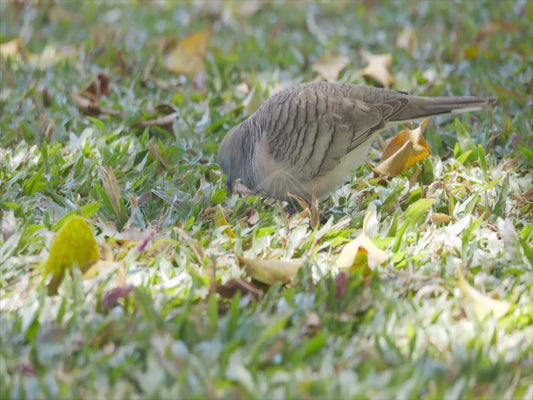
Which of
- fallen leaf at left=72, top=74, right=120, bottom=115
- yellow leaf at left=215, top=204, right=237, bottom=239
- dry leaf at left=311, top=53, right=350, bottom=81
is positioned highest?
yellow leaf at left=215, top=204, right=237, bottom=239

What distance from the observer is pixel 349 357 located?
2.21 m

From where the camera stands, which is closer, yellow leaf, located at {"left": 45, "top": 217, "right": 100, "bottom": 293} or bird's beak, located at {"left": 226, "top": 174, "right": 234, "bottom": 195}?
yellow leaf, located at {"left": 45, "top": 217, "right": 100, "bottom": 293}

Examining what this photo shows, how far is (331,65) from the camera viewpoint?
5.25 meters

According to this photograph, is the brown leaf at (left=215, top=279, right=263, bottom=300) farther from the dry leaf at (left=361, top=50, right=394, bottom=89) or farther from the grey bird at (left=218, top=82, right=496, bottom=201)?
the dry leaf at (left=361, top=50, right=394, bottom=89)

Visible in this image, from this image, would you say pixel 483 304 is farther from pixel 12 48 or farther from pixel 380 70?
pixel 12 48

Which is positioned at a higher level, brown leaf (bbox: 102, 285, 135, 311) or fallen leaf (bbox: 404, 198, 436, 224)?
brown leaf (bbox: 102, 285, 135, 311)

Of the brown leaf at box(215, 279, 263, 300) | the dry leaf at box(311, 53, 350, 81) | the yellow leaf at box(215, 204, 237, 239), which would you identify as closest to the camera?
the brown leaf at box(215, 279, 263, 300)

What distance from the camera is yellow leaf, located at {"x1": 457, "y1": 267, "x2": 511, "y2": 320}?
241cm

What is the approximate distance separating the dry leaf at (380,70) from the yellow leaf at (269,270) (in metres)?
2.62

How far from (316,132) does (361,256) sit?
2.87ft

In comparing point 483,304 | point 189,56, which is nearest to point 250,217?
point 483,304

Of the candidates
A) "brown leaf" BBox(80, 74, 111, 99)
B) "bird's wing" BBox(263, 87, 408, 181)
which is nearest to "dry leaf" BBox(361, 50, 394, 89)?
"bird's wing" BBox(263, 87, 408, 181)

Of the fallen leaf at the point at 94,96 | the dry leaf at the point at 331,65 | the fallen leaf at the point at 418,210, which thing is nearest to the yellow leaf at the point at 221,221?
the fallen leaf at the point at 418,210

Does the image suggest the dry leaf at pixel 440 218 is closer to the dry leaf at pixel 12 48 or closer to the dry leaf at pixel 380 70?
the dry leaf at pixel 380 70
